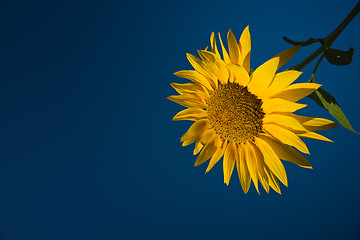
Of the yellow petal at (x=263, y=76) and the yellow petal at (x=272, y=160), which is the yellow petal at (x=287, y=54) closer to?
the yellow petal at (x=263, y=76)

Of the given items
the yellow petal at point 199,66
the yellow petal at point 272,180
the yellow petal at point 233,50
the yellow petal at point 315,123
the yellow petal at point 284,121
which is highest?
the yellow petal at point 199,66

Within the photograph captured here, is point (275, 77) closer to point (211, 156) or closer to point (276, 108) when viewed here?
point (276, 108)

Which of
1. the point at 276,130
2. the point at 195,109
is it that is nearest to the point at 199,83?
the point at 195,109

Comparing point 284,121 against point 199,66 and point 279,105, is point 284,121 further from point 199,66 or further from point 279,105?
point 199,66

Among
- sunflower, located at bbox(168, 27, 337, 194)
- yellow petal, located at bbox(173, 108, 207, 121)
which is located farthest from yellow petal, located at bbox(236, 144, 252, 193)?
yellow petal, located at bbox(173, 108, 207, 121)

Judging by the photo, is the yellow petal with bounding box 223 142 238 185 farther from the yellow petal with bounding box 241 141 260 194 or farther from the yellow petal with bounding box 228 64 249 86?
the yellow petal with bounding box 228 64 249 86

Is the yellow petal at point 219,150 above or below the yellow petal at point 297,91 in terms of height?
above

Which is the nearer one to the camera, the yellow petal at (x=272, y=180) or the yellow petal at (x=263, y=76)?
the yellow petal at (x=263, y=76)

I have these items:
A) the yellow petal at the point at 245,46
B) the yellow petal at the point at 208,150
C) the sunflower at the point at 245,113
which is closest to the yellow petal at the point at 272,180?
the sunflower at the point at 245,113
